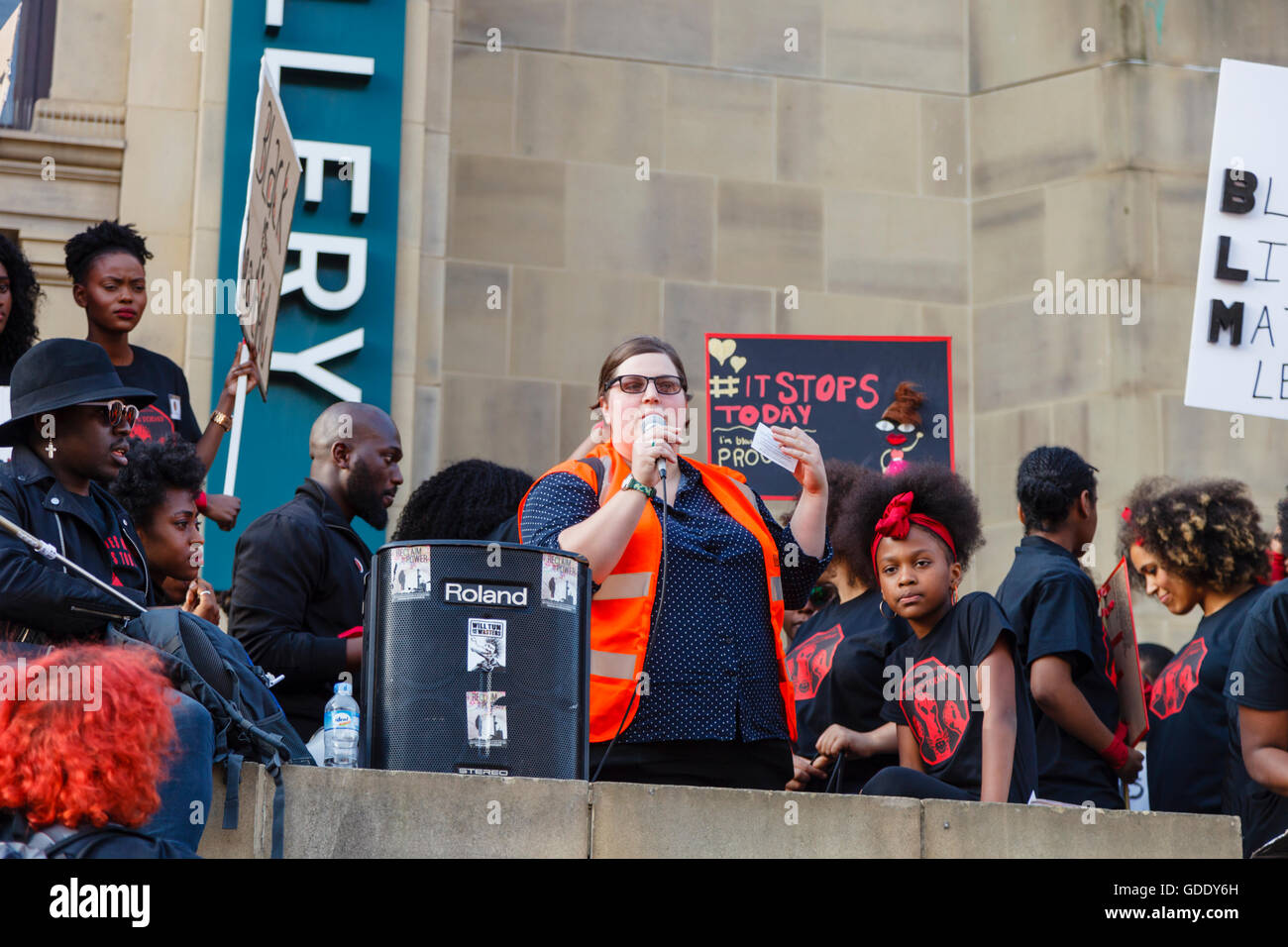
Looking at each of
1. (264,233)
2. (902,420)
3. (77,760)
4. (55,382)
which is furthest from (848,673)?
(902,420)

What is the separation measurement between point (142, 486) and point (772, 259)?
6507 millimetres

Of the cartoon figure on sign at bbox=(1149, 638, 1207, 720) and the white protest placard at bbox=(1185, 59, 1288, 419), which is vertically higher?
the white protest placard at bbox=(1185, 59, 1288, 419)

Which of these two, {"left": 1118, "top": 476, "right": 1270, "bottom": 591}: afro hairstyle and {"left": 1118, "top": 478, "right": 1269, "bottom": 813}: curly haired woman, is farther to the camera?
{"left": 1118, "top": 476, "right": 1270, "bottom": 591}: afro hairstyle

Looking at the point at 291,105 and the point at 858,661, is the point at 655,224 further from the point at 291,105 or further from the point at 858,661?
the point at 858,661

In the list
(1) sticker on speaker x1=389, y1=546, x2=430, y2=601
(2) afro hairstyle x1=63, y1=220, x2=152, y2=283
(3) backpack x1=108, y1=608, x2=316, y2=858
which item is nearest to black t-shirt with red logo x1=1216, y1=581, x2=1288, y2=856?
(1) sticker on speaker x1=389, y1=546, x2=430, y2=601

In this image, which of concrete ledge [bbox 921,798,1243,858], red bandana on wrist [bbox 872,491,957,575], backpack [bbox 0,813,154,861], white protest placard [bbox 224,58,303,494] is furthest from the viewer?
white protest placard [bbox 224,58,303,494]

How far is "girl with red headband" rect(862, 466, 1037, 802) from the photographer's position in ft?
18.0

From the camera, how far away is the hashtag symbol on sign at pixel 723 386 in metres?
9.52

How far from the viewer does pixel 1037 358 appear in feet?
39.8

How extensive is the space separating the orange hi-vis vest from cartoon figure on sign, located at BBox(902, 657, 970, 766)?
528 mm

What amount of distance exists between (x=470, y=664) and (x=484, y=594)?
0.18 m

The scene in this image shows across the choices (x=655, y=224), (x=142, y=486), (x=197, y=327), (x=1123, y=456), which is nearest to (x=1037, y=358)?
(x=1123, y=456)

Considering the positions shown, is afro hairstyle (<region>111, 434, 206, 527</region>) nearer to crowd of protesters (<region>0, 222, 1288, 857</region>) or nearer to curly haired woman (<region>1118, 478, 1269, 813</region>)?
crowd of protesters (<region>0, 222, 1288, 857</region>)

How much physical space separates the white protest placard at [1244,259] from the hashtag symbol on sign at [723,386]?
2655 mm
